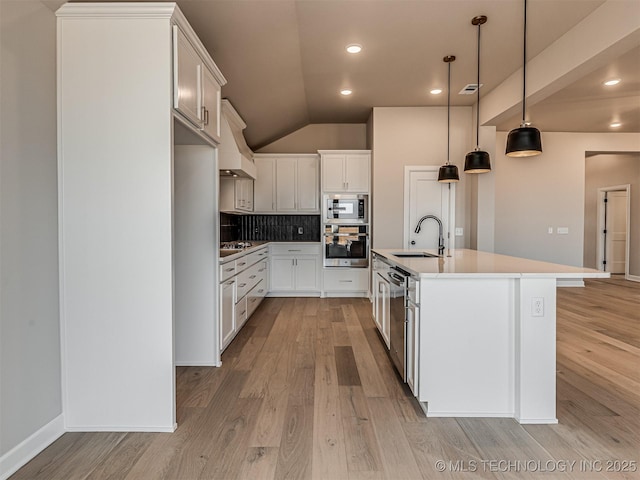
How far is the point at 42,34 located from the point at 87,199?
2.86 ft

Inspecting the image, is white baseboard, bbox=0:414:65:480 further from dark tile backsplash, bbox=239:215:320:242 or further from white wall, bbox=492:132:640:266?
white wall, bbox=492:132:640:266

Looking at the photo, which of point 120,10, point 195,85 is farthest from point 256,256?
point 120,10

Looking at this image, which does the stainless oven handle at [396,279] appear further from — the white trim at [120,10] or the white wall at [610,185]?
the white wall at [610,185]

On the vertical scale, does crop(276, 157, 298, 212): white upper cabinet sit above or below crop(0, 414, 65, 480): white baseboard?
above

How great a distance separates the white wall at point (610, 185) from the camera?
769 centimetres

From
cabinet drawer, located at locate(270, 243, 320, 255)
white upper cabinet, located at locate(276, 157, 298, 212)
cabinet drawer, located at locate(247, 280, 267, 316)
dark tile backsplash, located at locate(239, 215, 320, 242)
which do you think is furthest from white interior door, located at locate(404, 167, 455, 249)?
cabinet drawer, located at locate(247, 280, 267, 316)

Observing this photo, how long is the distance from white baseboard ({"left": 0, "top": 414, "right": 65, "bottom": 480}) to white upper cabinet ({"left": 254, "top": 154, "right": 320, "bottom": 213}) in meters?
4.44

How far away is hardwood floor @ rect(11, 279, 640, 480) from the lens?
5.94 feet

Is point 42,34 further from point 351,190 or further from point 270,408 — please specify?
point 351,190

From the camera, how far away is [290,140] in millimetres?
6848

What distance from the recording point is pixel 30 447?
6.24ft

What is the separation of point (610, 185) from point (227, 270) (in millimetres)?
8709

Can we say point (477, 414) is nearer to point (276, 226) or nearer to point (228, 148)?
point (228, 148)

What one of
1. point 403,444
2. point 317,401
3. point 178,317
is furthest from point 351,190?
point 403,444
